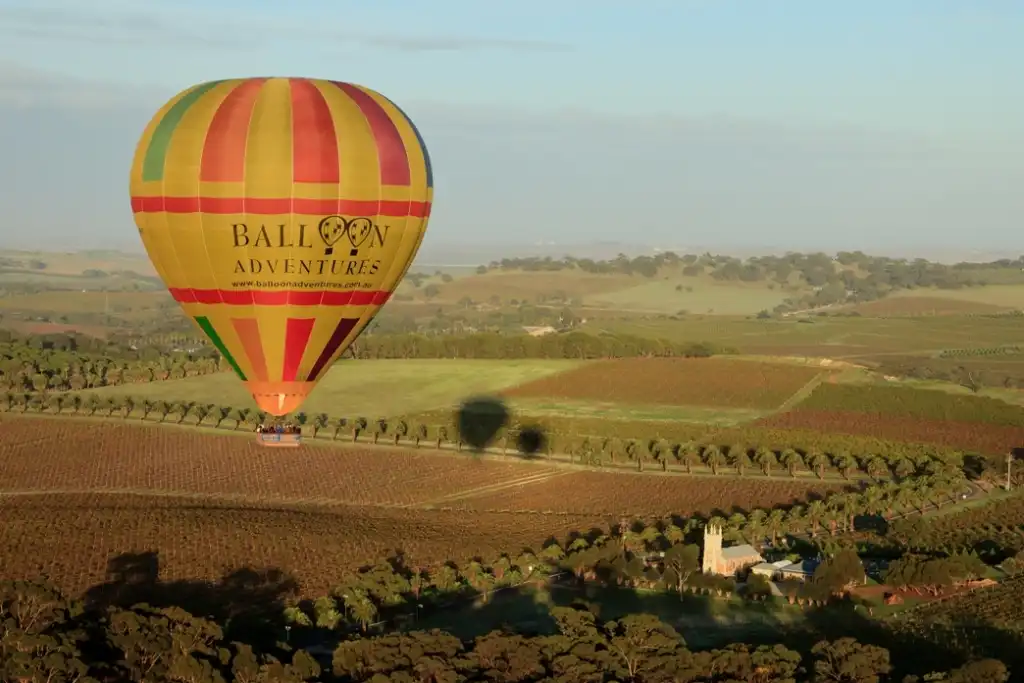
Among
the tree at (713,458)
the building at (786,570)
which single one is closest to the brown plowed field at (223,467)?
the tree at (713,458)

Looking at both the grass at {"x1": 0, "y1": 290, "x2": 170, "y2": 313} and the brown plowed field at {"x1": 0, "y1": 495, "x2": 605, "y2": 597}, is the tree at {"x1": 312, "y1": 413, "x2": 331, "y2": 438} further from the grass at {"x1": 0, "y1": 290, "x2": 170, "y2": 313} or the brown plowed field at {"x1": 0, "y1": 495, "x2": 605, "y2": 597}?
the grass at {"x1": 0, "y1": 290, "x2": 170, "y2": 313}

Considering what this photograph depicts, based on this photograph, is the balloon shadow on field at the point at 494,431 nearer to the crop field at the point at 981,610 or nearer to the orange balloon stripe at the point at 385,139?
the crop field at the point at 981,610

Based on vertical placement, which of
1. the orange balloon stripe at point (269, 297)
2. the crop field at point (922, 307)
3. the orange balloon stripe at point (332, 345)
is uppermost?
the orange balloon stripe at point (269, 297)

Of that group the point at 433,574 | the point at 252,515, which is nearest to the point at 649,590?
the point at 433,574

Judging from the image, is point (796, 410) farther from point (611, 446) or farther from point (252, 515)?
point (252, 515)

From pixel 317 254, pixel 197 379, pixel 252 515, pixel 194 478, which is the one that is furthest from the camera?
pixel 197 379

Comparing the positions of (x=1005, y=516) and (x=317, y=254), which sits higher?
(x=317, y=254)
